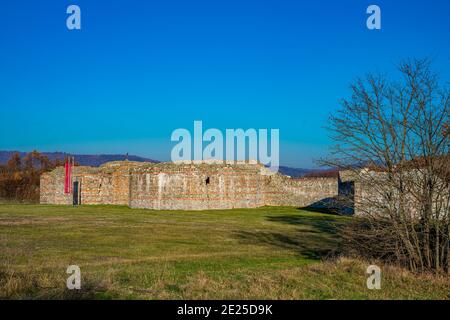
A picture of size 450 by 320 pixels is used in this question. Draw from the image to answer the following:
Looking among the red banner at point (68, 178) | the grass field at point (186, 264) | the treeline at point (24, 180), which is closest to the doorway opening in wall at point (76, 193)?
the red banner at point (68, 178)

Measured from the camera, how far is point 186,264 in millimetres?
12305

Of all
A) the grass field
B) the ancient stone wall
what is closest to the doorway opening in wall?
the ancient stone wall

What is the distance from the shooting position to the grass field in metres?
8.52

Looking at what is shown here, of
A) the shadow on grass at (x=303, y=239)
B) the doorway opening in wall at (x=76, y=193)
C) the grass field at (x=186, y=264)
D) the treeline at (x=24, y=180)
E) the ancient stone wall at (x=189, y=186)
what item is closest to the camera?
the grass field at (x=186, y=264)

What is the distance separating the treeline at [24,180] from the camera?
46.4 meters

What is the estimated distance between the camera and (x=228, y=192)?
3259 cm

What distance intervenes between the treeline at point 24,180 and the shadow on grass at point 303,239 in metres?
30.0

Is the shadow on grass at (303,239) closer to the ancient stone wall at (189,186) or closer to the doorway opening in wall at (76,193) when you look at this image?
the ancient stone wall at (189,186)

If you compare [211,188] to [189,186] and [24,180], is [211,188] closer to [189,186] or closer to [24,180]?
[189,186]

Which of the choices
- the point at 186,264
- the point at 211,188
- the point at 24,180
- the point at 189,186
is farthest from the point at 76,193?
the point at 186,264

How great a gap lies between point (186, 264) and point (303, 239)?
260 inches

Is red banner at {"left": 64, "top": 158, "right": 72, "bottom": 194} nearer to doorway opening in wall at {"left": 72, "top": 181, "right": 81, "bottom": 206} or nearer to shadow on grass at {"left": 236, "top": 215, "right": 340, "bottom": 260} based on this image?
doorway opening in wall at {"left": 72, "top": 181, "right": 81, "bottom": 206}
